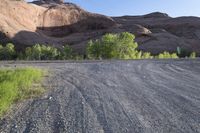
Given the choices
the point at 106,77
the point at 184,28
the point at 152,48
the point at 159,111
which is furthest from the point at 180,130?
the point at 184,28

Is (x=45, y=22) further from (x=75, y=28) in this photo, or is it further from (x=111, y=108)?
(x=111, y=108)

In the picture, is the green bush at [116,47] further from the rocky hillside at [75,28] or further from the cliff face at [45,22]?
the cliff face at [45,22]

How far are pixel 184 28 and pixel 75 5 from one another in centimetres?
3367

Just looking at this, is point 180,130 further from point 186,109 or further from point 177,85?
point 177,85

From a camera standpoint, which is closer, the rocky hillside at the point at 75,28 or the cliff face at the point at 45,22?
the rocky hillside at the point at 75,28

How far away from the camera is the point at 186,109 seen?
36.8ft

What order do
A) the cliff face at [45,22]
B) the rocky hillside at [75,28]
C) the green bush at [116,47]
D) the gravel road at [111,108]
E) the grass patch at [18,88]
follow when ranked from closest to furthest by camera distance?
the gravel road at [111,108], the grass patch at [18,88], the green bush at [116,47], the rocky hillside at [75,28], the cliff face at [45,22]

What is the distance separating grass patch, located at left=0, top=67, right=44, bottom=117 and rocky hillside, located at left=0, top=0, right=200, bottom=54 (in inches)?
3011

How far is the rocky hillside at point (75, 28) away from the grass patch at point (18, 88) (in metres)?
76.5

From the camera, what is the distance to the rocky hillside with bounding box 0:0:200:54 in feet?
337

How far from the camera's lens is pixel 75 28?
439ft

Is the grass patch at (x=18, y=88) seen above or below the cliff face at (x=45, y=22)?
below

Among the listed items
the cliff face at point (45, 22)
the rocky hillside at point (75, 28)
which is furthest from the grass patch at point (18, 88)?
the cliff face at point (45, 22)

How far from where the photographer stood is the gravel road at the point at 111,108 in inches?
376
